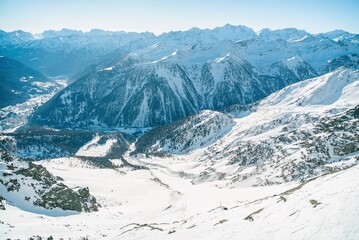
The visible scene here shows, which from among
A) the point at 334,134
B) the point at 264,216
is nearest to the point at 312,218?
the point at 264,216

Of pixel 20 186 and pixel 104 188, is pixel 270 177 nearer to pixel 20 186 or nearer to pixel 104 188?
pixel 104 188

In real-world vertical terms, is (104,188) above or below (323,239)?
below

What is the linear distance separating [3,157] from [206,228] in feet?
249

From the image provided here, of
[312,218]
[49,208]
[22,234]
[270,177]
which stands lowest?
[270,177]

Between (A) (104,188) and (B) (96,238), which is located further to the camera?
(A) (104,188)

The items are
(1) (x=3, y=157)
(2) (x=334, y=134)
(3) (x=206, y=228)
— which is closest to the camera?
(3) (x=206, y=228)

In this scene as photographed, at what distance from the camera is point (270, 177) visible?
165000mm

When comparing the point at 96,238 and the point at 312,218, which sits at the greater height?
the point at 312,218

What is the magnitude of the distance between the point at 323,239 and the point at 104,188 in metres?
125

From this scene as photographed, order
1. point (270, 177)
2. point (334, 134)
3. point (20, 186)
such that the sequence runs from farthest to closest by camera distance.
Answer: point (334, 134)
point (270, 177)
point (20, 186)

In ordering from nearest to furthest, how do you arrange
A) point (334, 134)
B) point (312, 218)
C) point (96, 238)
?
point (312, 218), point (96, 238), point (334, 134)

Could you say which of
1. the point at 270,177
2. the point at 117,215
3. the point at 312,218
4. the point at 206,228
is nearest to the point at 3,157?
the point at 117,215

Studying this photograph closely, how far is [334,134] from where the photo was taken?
17588 cm

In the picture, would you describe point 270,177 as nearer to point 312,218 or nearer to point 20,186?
point 20,186
